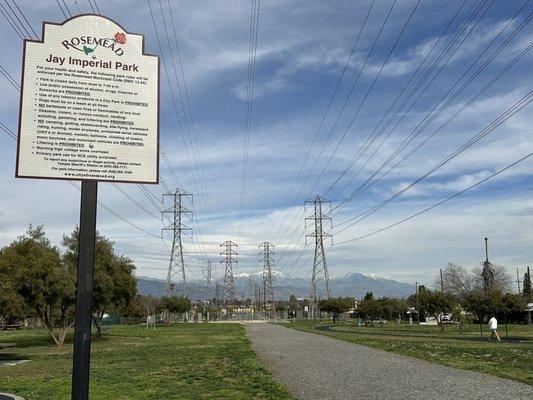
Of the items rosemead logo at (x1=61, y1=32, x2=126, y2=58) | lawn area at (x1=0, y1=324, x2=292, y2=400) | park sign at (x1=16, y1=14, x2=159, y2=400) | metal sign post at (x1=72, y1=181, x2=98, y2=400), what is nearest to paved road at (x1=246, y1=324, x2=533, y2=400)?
lawn area at (x1=0, y1=324, x2=292, y2=400)

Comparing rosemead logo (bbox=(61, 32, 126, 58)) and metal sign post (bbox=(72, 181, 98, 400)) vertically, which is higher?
rosemead logo (bbox=(61, 32, 126, 58))

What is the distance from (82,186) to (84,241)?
64cm

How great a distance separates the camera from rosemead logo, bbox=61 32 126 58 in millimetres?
6430

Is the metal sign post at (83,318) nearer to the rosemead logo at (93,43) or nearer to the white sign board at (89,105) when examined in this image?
the white sign board at (89,105)

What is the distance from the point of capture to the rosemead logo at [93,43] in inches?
253

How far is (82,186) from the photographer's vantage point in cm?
641

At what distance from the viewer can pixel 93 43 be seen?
21.3 ft

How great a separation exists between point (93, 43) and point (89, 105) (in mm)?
747

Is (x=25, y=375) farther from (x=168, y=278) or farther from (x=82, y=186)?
(x=168, y=278)

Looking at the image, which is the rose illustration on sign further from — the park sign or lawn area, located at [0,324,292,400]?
lawn area, located at [0,324,292,400]

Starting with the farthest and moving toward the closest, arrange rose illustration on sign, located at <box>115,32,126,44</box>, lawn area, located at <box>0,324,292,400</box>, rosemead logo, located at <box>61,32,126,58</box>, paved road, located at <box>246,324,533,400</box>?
lawn area, located at <box>0,324,292,400</box>
paved road, located at <box>246,324,533,400</box>
rose illustration on sign, located at <box>115,32,126,44</box>
rosemead logo, located at <box>61,32,126,58</box>

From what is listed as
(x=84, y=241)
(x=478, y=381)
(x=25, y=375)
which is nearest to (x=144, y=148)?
(x=84, y=241)

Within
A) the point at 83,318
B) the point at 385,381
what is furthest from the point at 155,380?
the point at 83,318

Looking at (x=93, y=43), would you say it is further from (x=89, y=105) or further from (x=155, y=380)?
(x=155, y=380)
